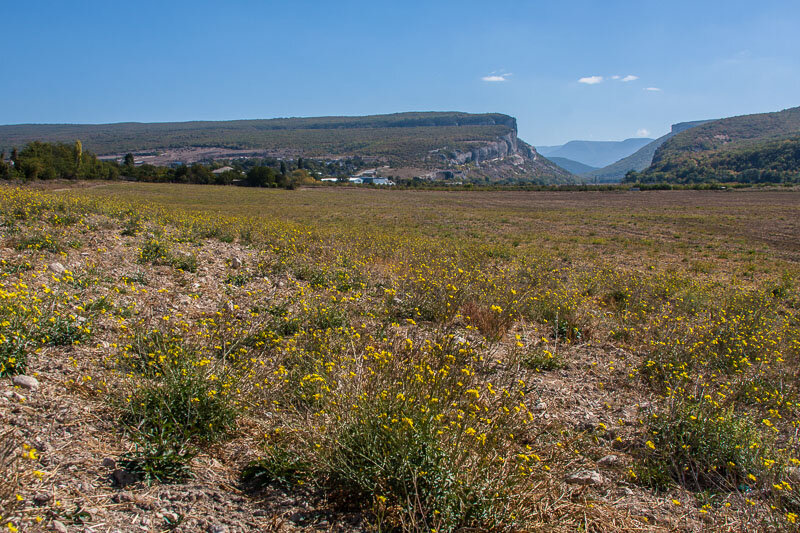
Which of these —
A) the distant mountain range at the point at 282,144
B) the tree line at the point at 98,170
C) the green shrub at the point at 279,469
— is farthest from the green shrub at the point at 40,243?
the distant mountain range at the point at 282,144

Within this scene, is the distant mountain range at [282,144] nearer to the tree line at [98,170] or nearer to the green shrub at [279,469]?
the tree line at [98,170]

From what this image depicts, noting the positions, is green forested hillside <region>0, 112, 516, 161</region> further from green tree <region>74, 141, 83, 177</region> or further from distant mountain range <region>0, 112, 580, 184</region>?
green tree <region>74, 141, 83, 177</region>

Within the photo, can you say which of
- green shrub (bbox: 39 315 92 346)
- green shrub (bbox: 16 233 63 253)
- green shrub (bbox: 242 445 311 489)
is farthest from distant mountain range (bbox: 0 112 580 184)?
green shrub (bbox: 242 445 311 489)

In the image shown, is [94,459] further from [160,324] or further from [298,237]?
[298,237]

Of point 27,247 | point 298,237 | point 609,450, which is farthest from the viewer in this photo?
point 298,237

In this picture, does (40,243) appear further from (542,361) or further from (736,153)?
(736,153)

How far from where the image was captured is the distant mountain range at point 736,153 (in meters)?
92.6

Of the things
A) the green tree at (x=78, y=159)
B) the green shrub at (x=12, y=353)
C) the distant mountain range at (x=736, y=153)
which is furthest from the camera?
the distant mountain range at (x=736, y=153)

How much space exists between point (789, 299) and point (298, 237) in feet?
38.5

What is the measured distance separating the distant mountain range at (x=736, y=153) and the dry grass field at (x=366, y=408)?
10495cm

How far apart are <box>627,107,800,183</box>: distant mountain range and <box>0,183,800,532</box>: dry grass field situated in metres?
105

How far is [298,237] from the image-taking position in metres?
11.8

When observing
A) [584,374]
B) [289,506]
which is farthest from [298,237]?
[289,506]

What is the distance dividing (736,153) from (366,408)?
5578 inches
